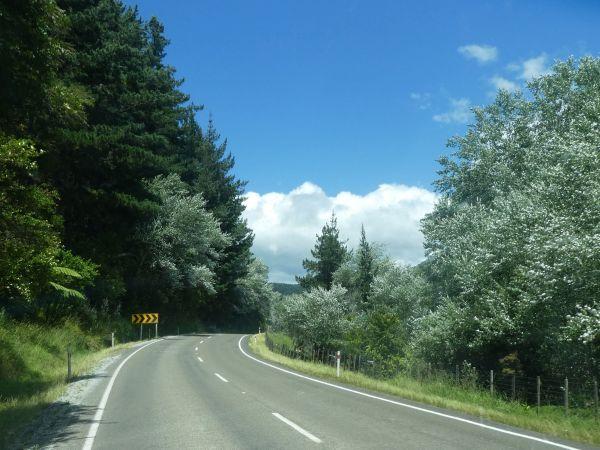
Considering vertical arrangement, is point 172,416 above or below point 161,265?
below

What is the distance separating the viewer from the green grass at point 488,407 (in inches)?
383

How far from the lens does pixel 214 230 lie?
52.7 m

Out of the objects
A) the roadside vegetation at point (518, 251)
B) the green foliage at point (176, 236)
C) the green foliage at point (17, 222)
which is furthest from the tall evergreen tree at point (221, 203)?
the green foliage at point (17, 222)

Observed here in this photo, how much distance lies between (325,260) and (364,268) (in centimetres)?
515

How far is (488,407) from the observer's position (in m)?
14.2

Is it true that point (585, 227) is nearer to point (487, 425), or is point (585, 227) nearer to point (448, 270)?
point (487, 425)

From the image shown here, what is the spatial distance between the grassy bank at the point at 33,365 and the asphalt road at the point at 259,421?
99 cm

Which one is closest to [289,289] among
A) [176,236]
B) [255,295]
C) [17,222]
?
[255,295]

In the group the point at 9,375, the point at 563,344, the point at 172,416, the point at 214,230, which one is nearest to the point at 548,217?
the point at 563,344

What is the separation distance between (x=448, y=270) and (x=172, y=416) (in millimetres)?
21176

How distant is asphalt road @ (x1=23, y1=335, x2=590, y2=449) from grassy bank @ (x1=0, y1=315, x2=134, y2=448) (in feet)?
3.23

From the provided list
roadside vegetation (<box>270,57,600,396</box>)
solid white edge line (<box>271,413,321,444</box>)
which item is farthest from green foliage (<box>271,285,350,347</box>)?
solid white edge line (<box>271,413,321,444</box>)

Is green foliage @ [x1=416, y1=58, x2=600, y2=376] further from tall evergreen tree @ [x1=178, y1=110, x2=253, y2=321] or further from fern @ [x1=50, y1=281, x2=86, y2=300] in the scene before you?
tall evergreen tree @ [x1=178, y1=110, x2=253, y2=321]

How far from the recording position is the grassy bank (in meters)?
10.8
